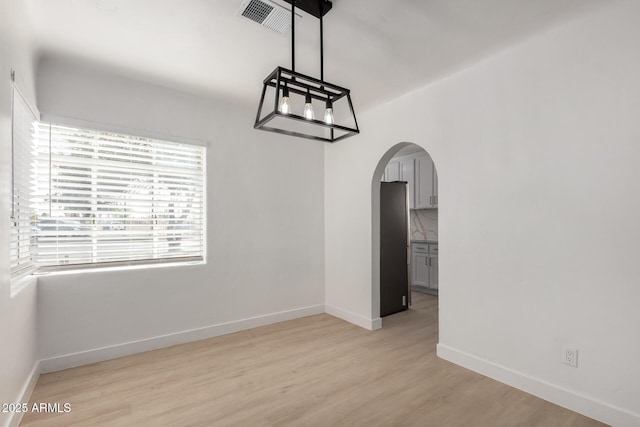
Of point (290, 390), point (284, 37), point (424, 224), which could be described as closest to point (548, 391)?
point (290, 390)

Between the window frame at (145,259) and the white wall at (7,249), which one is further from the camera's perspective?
the window frame at (145,259)

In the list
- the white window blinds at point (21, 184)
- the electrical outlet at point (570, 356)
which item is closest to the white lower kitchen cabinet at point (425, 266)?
the electrical outlet at point (570, 356)

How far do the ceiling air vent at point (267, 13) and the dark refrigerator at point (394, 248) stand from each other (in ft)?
8.16

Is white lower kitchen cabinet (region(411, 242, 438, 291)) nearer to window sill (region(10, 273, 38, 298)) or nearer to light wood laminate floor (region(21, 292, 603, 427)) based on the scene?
light wood laminate floor (region(21, 292, 603, 427))

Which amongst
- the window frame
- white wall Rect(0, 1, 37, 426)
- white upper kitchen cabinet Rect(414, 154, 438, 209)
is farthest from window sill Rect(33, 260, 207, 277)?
white upper kitchen cabinet Rect(414, 154, 438, 209)

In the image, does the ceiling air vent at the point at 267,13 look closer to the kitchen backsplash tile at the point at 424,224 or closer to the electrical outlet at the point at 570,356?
the electrical outlet at the point at 570,356

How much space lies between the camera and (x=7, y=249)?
1.82m

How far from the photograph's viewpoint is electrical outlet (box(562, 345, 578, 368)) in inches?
85.2

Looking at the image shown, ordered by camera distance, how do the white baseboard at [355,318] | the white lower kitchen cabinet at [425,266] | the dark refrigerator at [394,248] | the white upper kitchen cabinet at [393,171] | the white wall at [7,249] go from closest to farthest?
the white wall at [7,249]
the white baseboard at [355,318]
the dark refrigerator at [394,248]
the white lower kitchen cabinet at [425,266]
the white upper kitchen cabinet at [393,171]

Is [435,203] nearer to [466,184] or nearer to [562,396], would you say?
[466,184]

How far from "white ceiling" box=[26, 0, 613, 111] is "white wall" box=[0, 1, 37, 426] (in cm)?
29

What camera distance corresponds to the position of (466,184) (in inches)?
111

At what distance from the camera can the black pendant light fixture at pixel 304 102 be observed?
1.85 m

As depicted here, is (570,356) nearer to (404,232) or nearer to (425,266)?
(404,232)
